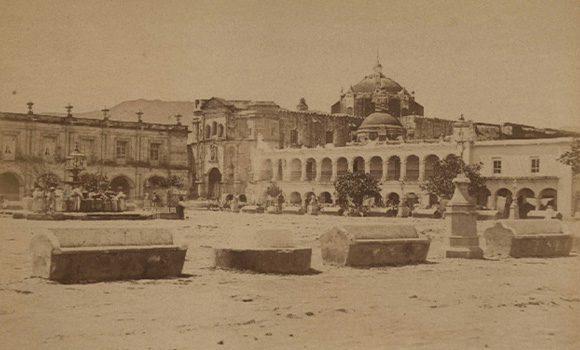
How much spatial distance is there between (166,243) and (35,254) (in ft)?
5.57

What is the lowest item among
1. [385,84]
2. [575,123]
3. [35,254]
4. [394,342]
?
[394,342]

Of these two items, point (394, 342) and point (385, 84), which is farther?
point (385, 84)

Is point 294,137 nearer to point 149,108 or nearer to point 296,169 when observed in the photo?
point 296,169

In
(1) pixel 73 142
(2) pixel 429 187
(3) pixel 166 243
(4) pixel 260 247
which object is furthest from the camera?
(1) pixel 73 142

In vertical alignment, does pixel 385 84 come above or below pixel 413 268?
above

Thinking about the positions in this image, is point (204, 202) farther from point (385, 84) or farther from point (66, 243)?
point (66, 243)

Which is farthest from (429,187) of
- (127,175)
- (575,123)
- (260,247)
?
(260,247)

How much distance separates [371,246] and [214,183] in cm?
5001

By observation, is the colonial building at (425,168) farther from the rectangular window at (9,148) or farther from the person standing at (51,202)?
the rectangular window at (9,148)

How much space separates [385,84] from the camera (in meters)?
74.4

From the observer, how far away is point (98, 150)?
49.0 metres

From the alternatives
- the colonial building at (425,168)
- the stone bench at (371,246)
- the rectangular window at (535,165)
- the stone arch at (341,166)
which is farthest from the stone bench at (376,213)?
the stone bench at (371,246)

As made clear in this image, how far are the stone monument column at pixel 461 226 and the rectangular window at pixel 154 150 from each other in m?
39.2

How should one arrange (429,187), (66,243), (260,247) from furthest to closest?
(429,187), (260,247), (66,243)
